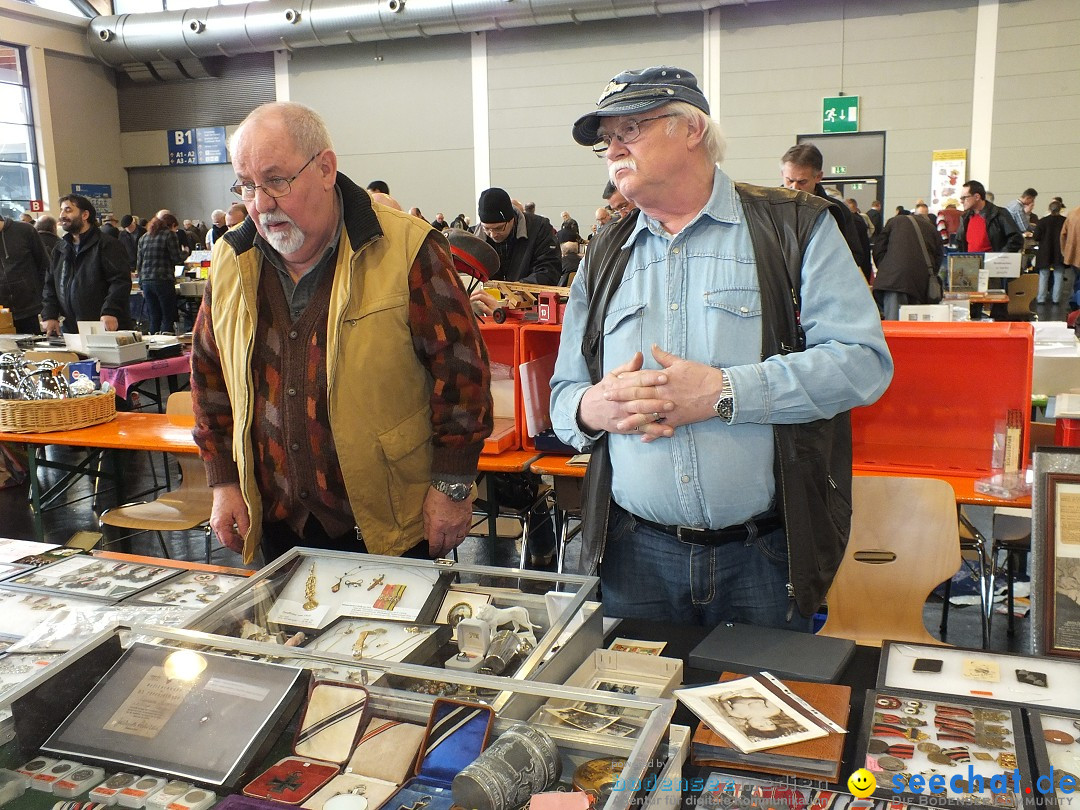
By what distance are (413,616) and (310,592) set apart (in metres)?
0.21

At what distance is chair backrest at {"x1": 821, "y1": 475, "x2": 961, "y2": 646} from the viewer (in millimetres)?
2359

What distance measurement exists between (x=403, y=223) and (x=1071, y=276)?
1191cm

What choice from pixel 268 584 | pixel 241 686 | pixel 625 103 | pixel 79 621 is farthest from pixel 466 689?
pixel 625 103

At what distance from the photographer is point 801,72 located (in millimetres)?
12531

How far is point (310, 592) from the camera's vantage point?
4.93ft

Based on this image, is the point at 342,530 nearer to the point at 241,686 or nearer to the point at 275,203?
the point at 275,203

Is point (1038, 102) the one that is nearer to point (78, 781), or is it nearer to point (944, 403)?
point (944, 403)

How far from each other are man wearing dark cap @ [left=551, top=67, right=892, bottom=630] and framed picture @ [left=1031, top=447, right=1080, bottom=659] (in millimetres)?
295

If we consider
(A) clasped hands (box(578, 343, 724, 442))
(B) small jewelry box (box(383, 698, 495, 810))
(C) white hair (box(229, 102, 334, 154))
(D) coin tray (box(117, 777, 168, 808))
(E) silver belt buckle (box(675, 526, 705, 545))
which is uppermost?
(C) white hair (box(229, 102, 334, 154))

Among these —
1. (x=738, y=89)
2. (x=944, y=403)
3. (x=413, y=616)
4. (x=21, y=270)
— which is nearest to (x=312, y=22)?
(x=738, y=89)

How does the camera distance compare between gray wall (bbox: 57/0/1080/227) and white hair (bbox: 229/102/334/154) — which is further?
gray wall (bbox: 57/0/1080/227)

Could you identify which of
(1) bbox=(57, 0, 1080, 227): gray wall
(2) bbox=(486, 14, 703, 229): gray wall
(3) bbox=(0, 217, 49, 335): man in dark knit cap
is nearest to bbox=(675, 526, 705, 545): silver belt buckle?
(3) bbox=(0, 217, 49, 335): man in dark knit cap

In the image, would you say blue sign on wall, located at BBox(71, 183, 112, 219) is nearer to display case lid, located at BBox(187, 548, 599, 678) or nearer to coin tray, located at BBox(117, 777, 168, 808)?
display case lid, located at BBox(187, 548, 599, 678)

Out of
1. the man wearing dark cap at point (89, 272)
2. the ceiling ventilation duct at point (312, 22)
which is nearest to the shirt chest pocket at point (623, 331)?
the man wearing dark cap at point (89, 272)
